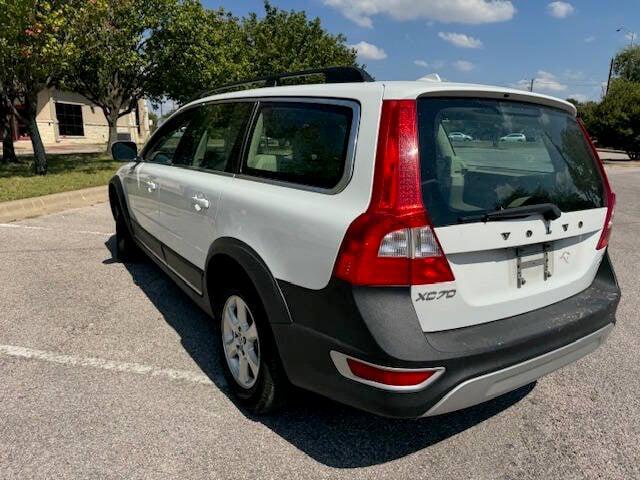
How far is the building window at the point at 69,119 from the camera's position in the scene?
3147 cm

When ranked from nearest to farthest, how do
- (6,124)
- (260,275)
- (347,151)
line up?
(347,151) < (260,275) < (6,124)

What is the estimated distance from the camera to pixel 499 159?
2.37 meters

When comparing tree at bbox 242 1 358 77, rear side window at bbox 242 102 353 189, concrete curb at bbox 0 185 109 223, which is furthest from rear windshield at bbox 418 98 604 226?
tree at bbox 242 1 358 77

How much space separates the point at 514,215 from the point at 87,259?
478cm

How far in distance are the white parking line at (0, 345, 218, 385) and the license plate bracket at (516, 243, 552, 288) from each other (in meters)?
1.85

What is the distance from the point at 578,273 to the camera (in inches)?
99.6

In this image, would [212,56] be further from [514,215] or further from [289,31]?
[514,215]

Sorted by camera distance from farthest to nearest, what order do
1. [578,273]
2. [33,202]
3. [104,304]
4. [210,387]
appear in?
[33,202] → [104,304] → [210,387] → [578,273]

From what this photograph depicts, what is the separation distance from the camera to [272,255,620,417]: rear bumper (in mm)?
1896

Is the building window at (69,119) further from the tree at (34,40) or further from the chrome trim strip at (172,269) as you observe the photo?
the chrome trim strip at (172,269)

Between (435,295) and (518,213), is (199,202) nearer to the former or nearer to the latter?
(435,295)

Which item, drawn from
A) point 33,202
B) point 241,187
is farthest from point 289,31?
point 241,187

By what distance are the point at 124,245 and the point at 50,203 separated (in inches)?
169

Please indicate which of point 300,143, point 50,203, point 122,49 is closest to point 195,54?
point 122,49
